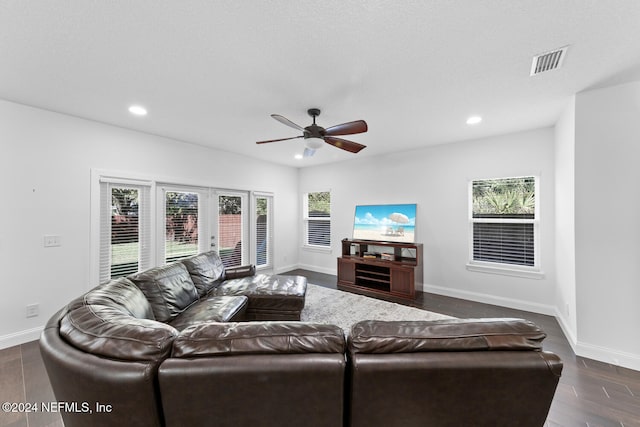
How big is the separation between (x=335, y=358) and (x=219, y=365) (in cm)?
45

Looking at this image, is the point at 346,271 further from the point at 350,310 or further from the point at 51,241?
the point at 51,241

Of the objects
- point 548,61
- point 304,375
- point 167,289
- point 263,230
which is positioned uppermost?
point 548,61

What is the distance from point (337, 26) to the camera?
1645 millimetres

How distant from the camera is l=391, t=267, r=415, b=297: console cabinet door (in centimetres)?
414

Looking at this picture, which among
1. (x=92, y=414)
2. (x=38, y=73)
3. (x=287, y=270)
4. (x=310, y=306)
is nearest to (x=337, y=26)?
(x=92, y=414)

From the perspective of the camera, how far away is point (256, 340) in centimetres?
106

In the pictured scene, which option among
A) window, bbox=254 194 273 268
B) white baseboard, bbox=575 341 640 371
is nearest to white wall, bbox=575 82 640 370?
white baseboard, bbox=575 341 640 371

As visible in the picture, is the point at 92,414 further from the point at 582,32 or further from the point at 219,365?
the point at 582,32

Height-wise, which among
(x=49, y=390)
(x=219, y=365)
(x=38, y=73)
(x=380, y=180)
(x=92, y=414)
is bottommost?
(x=49, y=390)

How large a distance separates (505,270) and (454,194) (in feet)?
4.54

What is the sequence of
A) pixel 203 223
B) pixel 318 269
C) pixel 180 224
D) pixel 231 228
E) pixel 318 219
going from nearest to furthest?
pixel 180 224 → pixel 203 223 → pixel 231 228 → pixel 318 269 → pixel 318 219

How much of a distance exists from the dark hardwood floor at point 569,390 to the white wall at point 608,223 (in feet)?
0.80

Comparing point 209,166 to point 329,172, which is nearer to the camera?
point 209,166

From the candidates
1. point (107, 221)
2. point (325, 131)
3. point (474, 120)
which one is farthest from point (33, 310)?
point (474, 120)
